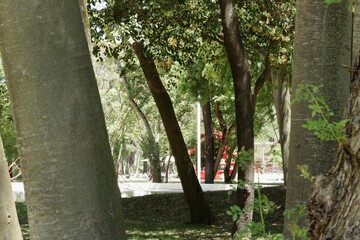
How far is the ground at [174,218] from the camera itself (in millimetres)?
15109

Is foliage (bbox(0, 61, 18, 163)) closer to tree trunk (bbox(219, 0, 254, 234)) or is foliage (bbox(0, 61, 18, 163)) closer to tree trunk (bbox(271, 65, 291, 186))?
tree trunk (bbox(271, 65, 291, 186))

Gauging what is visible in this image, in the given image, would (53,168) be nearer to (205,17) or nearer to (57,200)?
(57,200)

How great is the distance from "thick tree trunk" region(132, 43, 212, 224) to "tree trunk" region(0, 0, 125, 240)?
11.4 metres

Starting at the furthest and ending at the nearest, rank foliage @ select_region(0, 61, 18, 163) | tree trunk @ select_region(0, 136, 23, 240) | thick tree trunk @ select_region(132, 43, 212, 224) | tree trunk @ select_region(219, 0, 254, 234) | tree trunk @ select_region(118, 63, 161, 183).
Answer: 1. tree trunk @ select_region(118, 63, 161, 183)
2. foliage @ select_region(0, 61, 18, 163)
3. thick tree trunk @ select_region(132, 43, 212, 224)
4. tree trunk @ select_region(219, 0, 254, 234)
5. tree trunk @ select_region(0, 136, 23, 240)

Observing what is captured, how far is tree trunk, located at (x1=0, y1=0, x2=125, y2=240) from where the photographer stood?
13.2ft

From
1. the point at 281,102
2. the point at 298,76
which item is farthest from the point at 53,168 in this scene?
the point at 281,102

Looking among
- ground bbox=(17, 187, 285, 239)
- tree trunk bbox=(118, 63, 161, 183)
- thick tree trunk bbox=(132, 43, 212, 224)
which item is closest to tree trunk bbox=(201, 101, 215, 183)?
tree trunk bbox=(118, 63, 161, 183)

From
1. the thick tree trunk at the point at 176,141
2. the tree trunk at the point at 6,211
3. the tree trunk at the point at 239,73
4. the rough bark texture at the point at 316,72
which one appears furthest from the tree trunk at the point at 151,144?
the rough bark texture at the point at 316,72

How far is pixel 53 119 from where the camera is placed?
159 inches

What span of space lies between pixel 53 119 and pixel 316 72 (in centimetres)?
243

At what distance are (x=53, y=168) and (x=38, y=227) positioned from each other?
1.11 feet

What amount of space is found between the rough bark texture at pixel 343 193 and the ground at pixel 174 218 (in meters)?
11.8

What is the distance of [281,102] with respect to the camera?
22562 mm

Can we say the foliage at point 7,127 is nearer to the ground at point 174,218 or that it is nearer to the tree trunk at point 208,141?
the ground at point 174,218
